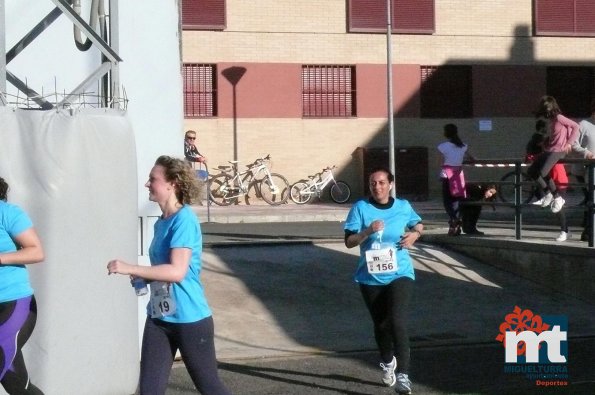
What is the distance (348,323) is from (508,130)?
2176cm

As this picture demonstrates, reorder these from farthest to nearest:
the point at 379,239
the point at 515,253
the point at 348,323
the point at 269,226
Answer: the point at 269,226 < the point at 515,253 < the point at 348,323 < the point at 379,239

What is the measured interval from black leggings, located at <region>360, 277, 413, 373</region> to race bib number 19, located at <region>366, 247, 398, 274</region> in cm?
11

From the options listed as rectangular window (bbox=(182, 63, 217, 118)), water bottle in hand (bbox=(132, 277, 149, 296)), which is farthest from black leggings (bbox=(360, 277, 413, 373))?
rectangular window (bbox=(182, 63, 217, 118))

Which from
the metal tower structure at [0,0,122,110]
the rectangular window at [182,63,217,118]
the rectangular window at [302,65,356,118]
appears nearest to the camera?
the metal tower structure at [0,0,122,110]

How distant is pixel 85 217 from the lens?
8500 millimetres

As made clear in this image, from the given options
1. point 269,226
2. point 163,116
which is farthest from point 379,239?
point 269,226

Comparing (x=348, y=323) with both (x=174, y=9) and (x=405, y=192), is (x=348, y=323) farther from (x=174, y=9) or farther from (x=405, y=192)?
(x=405, y=192)

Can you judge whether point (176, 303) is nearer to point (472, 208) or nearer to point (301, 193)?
point (472, 208)

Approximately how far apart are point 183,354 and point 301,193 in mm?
24116

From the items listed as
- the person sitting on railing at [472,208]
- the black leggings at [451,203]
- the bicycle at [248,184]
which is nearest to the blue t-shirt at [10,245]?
the black leggings at [451,203]

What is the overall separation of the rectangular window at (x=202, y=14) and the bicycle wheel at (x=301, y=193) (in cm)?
458

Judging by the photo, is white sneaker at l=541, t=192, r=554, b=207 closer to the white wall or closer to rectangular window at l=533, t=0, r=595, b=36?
the white wall

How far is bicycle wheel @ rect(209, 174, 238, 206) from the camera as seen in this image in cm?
3041

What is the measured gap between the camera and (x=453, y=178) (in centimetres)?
1642
